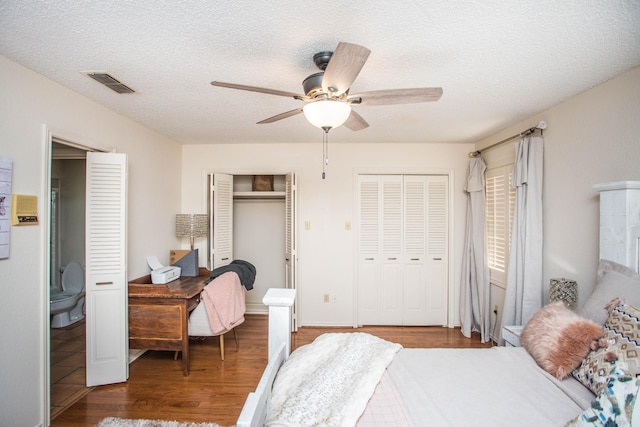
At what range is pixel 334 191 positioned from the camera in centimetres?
396

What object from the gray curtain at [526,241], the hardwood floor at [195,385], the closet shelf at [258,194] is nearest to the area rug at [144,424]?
the hardwood floor at [195,385]

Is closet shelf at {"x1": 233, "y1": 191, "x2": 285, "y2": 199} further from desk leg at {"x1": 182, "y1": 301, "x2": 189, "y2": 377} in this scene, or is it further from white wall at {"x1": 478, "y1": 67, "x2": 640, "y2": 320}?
white wall at {"x1": 478, "y1": 67, "x2": 640, "y2": 320}

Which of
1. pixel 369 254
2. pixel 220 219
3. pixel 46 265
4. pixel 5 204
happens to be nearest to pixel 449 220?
pixel 369 254

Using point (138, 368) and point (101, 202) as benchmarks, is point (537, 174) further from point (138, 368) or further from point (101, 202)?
point (138, 368)

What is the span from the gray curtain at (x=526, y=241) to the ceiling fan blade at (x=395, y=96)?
5.49 feet

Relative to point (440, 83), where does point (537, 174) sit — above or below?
below

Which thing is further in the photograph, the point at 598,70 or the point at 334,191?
the point at 334,191

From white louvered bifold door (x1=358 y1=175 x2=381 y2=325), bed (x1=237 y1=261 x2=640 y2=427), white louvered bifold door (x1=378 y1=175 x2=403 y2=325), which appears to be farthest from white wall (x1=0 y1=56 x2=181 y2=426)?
white louvered bifold door (x1=378 y1=175 x2=403 y2=325)

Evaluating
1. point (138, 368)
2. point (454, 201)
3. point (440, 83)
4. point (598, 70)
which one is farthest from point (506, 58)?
point (138, 368)

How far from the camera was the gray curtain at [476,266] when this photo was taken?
11.4ft

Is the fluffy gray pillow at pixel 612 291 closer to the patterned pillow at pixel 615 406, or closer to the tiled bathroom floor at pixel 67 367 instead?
the patterned pillow at pixel 615 406

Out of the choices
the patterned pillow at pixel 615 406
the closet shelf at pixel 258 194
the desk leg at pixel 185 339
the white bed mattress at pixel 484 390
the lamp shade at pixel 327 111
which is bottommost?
the desk leg at pixel 185 339

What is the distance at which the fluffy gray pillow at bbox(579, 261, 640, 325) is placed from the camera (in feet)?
5.02

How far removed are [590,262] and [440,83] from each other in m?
1.76
